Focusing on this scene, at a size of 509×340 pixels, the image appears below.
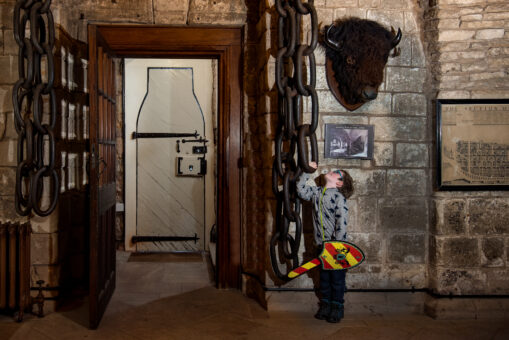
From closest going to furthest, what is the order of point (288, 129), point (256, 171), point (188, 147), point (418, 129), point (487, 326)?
point (288, 129) < point (487, 326) < point (418, 129) < point (256, 171) < point (188, 147)

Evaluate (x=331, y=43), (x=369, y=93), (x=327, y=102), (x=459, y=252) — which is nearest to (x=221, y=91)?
(x=327, y=102)

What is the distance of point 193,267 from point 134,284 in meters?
0.73

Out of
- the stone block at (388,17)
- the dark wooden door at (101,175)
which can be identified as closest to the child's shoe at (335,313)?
the dark wooden door at (101,175)

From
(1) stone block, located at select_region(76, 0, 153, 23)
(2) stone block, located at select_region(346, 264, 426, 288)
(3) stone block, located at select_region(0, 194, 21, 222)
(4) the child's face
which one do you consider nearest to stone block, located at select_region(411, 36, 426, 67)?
(4) the child's face

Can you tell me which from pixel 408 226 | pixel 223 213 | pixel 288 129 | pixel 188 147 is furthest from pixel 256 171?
pixel 188 147

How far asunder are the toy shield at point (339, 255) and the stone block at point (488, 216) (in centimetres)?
95

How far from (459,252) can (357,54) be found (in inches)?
59.4

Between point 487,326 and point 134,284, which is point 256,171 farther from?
point 487,326

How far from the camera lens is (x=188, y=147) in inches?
203

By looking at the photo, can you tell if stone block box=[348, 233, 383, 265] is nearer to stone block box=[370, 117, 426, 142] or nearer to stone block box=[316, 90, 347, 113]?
stone block box=[370, 117, 426, 142]

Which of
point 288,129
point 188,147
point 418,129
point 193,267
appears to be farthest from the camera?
point 188,147

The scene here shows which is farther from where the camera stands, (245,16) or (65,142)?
(245,16)

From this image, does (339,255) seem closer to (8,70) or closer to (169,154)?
(8,70)

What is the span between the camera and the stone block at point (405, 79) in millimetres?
3123
